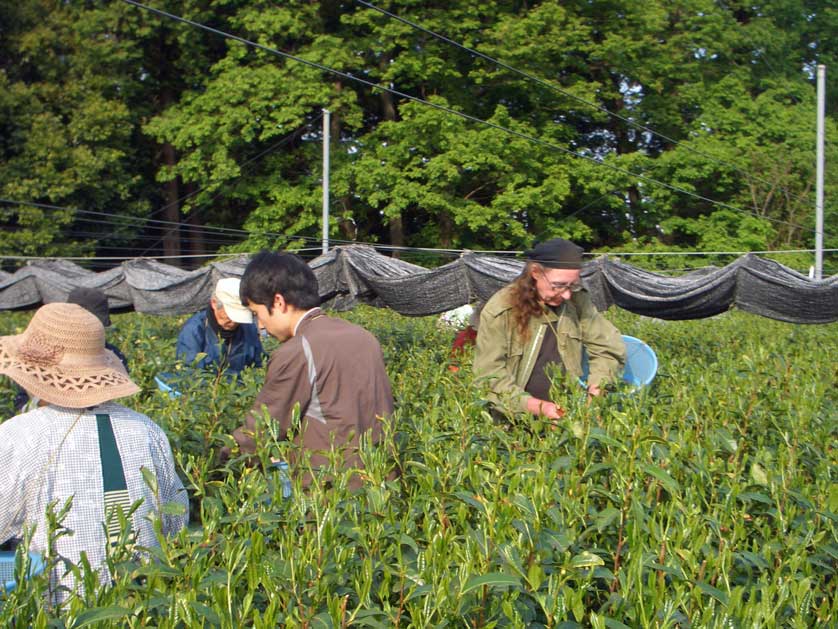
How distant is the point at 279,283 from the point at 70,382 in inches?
36.3

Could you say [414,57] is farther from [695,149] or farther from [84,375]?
[84,375]

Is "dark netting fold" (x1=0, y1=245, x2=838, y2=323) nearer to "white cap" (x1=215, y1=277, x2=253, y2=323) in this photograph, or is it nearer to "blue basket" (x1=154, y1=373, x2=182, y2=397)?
"white cap" (x1=215, y1=277, x2=253, y2=323)

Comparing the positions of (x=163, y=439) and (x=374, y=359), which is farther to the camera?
(x=374, y=359)

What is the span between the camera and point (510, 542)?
6.42 feet

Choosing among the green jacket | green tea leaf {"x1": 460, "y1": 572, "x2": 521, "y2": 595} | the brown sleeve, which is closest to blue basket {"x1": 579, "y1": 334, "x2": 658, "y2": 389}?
the green jacket

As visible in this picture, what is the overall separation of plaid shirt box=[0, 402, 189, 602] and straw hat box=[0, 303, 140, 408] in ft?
0.20

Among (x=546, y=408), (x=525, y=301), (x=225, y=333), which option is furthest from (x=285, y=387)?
(x=225, y=333)

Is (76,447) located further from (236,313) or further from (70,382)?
(236,313)

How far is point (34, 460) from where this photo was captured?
2543 millimetres

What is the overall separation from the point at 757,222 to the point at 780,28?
8.91 meters

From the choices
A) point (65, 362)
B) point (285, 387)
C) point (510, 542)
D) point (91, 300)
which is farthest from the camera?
point (91, 300)

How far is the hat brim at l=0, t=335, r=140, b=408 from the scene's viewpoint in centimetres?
262

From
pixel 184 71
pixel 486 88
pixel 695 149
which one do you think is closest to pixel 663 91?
pixel 695 149

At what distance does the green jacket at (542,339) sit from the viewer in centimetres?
430
